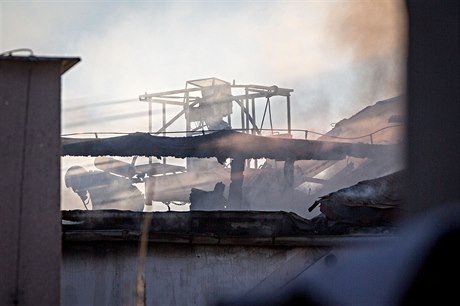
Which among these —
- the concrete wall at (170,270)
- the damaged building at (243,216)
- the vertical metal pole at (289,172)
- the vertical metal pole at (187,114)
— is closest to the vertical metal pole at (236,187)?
the damaged building at (243,216)

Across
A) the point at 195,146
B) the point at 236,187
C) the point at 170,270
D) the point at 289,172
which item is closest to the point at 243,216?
the point at 170,270

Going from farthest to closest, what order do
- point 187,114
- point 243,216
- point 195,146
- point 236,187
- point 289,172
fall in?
point 187,114 < point 289,172 < point 236,187 < point 195,146 < point 243,216

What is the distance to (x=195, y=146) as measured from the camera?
53.2ft

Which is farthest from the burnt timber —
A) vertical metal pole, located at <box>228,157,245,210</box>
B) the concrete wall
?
the concrete wall

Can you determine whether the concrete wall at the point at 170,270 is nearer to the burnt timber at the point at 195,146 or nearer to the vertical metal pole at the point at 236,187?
the burnt timber at the point at 195,146

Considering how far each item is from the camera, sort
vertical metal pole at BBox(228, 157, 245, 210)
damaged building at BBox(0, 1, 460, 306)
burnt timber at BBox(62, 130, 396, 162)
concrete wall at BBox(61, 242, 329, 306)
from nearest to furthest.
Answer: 1. damaged building at BBox(0, 1, 460, 306)
2. concrete wall at BBox(61, 242, 329, 306)
3. burnt timber at BBox(62, 130, 396, 162)
4. vertical metal pole at BBox(228, 157, 245, 210)

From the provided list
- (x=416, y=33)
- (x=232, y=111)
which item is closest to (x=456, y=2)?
(x=416, y=33)

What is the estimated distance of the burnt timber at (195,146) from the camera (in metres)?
16.1

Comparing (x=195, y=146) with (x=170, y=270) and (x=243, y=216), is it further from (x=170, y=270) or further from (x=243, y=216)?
(x=170, y=270)

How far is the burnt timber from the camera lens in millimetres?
16109

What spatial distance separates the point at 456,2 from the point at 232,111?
57.9 feet

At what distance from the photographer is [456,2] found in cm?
550

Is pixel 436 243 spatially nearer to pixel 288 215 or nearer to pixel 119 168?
pixel 288 215

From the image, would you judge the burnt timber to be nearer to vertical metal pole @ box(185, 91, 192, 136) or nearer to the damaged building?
the damaged building
